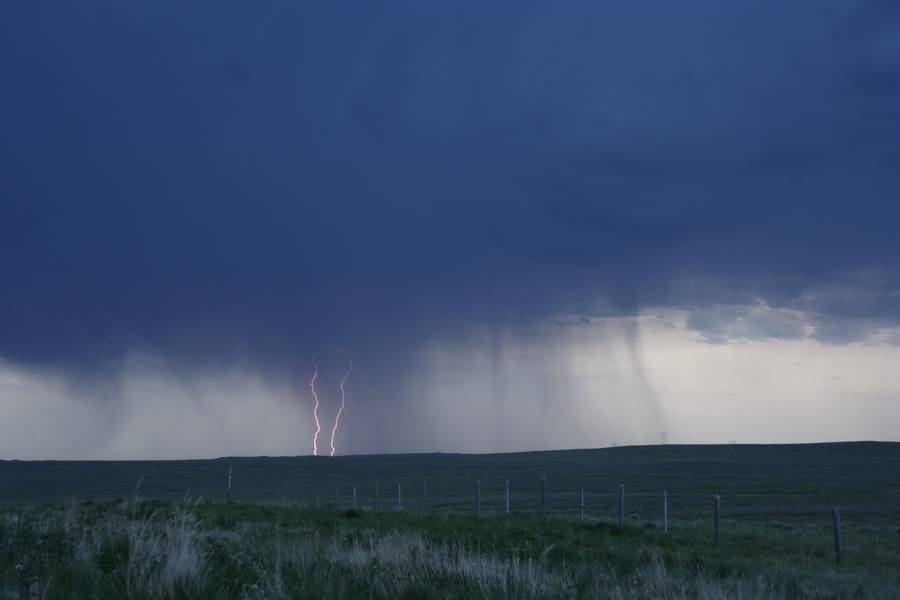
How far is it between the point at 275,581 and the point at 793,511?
42.4 metres

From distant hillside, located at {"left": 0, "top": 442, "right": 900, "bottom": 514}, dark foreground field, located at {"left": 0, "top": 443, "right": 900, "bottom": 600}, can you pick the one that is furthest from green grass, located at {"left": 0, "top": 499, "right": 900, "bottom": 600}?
distant hillside, located at {"left": 0, "top": 442, "right": 900, "bottom": 514}

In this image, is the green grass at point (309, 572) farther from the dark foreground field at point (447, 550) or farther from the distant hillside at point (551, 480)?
the distant hillside at point (551, 480)

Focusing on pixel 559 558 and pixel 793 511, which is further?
pixel 793 511

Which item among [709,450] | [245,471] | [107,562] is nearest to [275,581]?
Answer: [107,562]

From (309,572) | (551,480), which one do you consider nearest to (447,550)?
(309,572)

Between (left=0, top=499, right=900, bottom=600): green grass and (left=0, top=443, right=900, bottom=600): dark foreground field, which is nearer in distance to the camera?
(left=0, top=499, right=900, bottom=600): green grass

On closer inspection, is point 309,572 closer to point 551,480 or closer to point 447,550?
point 447,550

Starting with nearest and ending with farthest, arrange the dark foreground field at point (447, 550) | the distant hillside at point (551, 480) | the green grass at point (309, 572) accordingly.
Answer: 1. the green grass at point (309, 572)
2. the dark foreground field at point (447, 550)
3. the distant hillside at point (551, 480)

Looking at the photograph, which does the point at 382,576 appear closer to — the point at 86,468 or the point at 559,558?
the point at 559,558

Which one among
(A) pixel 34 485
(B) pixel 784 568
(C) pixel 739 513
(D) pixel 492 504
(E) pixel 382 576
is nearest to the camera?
(E) pixel 382 576

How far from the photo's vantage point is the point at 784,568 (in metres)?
15.0

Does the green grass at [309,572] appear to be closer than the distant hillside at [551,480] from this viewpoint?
Yes

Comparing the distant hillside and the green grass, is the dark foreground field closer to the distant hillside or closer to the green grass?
the green grass

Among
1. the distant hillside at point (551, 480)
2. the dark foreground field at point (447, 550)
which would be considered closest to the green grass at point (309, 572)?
the dark foreground field at point (447, 550)
